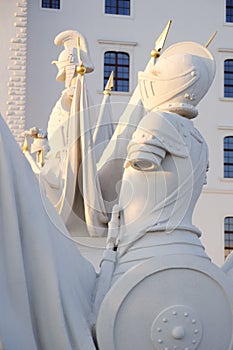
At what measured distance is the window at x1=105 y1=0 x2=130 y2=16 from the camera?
29.9 metres

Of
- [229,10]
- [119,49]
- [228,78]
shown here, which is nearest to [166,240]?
[119,49]

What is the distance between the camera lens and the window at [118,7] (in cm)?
2991

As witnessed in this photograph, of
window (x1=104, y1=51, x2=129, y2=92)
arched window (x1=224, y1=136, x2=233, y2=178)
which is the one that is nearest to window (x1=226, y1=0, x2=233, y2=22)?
window (x1=104, y1=51, x2=129, y2=92)

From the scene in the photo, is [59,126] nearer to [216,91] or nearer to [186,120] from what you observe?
[186,120]

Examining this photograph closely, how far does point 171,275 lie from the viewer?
4.45 meters

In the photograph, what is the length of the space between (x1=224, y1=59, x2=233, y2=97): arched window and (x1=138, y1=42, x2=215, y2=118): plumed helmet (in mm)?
25177

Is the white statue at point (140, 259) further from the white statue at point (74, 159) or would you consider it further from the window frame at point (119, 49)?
the window frame at point (119, 49)

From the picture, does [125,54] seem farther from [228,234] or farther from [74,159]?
[74,159]

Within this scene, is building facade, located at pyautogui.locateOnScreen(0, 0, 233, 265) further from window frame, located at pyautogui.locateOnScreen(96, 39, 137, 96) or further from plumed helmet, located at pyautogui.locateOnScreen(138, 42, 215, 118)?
plumed helmet, located at pyautogui.locateOnScreen(138, 42, 215, 118)

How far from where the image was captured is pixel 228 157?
2950cm

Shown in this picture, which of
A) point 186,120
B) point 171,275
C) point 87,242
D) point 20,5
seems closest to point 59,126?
point 87,242

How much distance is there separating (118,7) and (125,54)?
1.59 metres

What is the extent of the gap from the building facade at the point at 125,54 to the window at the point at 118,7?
3cm

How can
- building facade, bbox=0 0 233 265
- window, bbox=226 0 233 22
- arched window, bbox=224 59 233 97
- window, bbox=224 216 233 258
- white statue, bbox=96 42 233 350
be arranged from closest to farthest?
white statue, bbox=96 42 233 350
building facade, bbox=0 0 233 265
window, bbox=224 216 233 258
arched window, bbox=224 59 233 97
window, bbox=226 0 233 22
